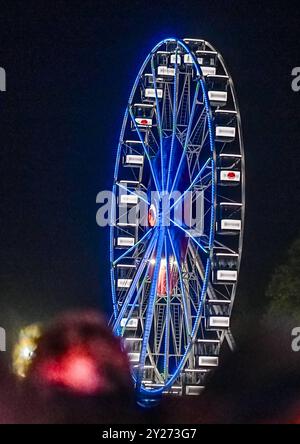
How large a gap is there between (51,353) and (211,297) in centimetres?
441

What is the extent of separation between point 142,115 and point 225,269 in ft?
28.2

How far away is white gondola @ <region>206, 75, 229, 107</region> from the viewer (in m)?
36.7

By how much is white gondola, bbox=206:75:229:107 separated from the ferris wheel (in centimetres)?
3

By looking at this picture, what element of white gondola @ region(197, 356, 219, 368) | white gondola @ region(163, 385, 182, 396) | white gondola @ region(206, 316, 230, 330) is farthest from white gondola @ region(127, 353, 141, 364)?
white gondola @ region(206, 316, 230, 330)

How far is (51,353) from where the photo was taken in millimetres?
37344

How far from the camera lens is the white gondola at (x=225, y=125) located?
118 ft

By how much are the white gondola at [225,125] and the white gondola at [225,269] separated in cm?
291

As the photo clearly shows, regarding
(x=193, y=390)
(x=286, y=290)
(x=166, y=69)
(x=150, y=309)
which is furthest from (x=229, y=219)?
(x=286, y=290)

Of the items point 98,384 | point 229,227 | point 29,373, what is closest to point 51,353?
Result: point 29,373

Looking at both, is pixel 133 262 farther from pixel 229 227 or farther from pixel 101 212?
pixel 229 227

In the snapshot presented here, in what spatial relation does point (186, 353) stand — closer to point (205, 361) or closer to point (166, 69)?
point (205, 361)
